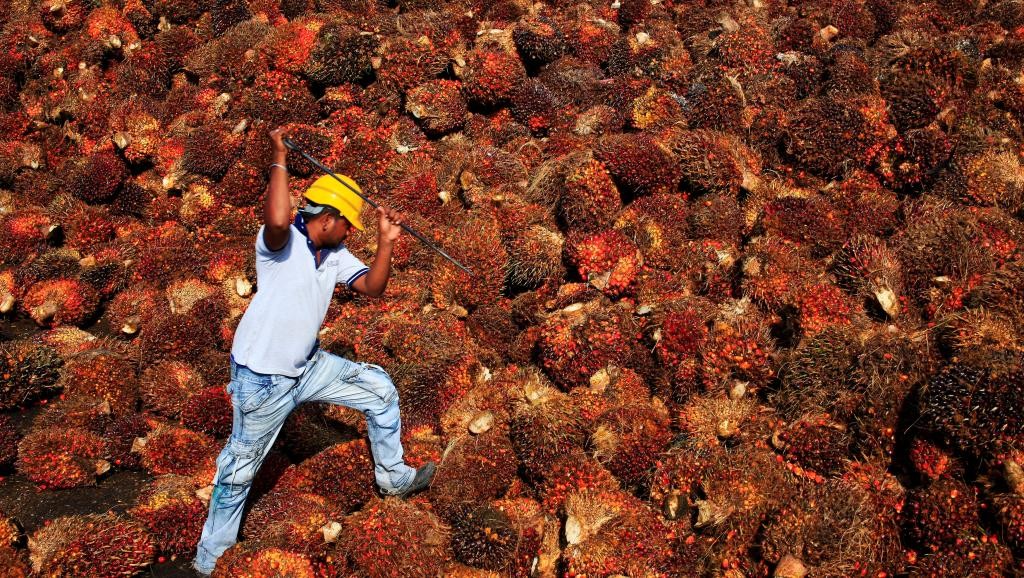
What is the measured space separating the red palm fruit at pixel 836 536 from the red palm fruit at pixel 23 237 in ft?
29.6

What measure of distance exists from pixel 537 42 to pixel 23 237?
7.03m

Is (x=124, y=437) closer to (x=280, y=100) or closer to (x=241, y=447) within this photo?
(x=241, y=447)

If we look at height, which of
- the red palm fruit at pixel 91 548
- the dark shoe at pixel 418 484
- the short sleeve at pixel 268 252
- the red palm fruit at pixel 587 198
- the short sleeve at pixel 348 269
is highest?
the short sleeve at pixel 268 252

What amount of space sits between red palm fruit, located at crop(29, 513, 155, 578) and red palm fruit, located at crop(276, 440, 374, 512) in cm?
105

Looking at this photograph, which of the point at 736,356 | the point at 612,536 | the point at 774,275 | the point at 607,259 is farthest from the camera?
the point at 607,259

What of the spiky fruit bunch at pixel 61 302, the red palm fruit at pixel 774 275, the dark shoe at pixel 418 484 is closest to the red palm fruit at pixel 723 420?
the red palm fruit at pixel 774 275

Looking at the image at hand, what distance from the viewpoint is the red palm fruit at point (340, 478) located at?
583 cm

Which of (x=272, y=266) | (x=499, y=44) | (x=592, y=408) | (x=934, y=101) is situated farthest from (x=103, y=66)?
(x=934, y=101)

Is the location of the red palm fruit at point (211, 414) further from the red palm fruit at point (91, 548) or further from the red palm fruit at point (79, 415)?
the red palm fruit at point (91, 548)

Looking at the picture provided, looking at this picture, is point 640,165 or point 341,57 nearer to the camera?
point 640,165

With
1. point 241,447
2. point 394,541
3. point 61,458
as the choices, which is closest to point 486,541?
point 394,541

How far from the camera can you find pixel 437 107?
9602mm

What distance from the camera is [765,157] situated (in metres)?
8.36

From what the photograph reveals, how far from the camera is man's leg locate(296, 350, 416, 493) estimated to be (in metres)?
5.25
